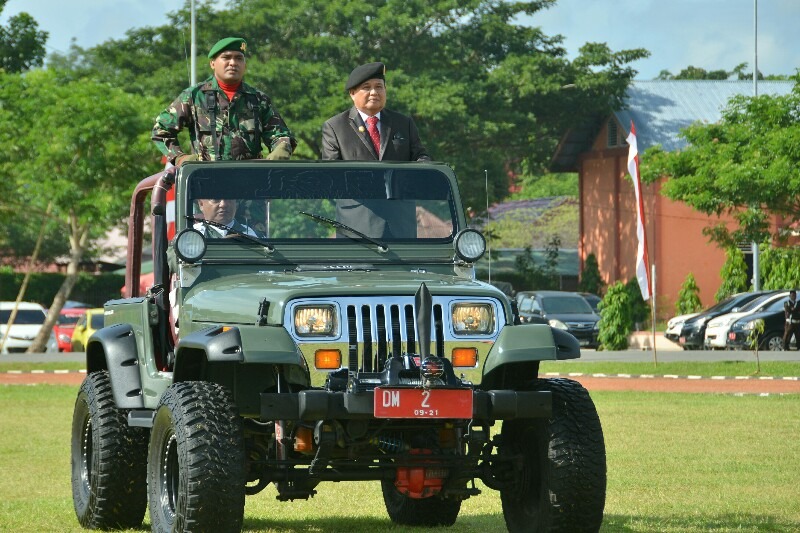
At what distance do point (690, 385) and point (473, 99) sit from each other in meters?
30.8

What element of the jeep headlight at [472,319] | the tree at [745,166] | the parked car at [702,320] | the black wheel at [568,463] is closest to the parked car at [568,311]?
the parked car at [702,320]

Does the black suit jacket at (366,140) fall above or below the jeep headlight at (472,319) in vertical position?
above

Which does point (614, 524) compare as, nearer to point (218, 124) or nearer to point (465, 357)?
point (465, 357)

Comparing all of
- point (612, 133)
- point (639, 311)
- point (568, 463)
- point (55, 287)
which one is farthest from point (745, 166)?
point (55, 287)

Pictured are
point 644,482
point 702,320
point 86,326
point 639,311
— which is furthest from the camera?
point 639,311

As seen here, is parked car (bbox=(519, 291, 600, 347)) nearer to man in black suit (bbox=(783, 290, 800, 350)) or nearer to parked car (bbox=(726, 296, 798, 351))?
parked car (bbox=(726, 296, 798, 351))

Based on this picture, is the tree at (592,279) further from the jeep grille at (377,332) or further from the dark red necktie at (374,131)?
the jeep grille at (377,332)

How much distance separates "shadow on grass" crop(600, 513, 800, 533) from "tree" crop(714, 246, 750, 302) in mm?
35681

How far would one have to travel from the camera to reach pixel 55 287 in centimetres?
6362

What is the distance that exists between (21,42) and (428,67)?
45.4 ft

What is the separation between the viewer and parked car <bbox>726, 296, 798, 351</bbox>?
35688 millimetres

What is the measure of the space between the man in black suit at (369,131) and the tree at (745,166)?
25.5 metres

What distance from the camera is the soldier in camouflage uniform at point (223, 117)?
32.2ft

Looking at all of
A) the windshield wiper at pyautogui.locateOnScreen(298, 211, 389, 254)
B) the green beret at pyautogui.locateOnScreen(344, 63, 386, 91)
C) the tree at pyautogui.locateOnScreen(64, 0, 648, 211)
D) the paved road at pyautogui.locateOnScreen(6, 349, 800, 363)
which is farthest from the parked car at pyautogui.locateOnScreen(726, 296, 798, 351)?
the windshield wiper at pyautogui.locateOnScreen(298, 211, 389, 254)
